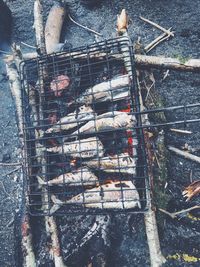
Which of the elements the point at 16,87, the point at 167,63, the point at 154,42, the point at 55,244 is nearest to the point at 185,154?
the point at 167,63

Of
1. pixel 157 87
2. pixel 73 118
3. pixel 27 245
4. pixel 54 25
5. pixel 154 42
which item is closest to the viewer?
pixel 27 245

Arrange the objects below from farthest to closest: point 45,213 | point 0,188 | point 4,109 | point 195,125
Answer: point 4,109, point 0,188, point 195,125, point 45,213

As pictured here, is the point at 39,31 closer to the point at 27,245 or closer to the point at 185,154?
the point at 185,154

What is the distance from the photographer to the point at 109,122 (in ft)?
10.3

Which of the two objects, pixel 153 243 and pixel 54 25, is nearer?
pixel 153 243

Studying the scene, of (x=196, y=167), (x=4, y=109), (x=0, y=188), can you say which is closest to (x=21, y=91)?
(x=4, y=109)

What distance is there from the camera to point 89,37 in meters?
4.45

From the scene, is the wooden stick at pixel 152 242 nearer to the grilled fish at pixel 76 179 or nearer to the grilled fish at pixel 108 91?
the grilled fish at pixel 76 179

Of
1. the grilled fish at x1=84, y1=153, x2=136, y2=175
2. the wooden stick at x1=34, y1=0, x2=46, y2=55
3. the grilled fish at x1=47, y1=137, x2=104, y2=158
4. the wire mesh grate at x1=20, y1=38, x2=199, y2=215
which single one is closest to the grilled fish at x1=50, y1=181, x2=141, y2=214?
the wire mesh grate at x1=20, y1=38, x2=199, y2=215

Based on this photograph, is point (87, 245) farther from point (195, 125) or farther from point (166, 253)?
point (195, 125)

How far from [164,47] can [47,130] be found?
6.42 feet

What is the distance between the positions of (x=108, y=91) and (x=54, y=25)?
5.63 ft

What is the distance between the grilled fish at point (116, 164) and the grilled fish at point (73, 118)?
0.45m

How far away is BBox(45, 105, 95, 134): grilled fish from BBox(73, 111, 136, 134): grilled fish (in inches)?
3.2
